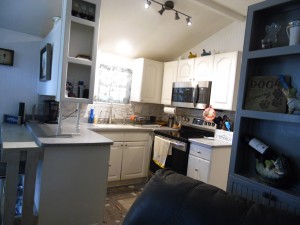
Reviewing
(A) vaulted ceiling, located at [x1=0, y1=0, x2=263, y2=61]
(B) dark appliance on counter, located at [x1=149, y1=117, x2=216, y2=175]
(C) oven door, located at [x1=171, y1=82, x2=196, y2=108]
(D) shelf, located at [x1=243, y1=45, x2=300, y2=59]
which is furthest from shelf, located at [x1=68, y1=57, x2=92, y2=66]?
(C) oven door, located at [x1=171, y1=82, x2=196, y2=108]

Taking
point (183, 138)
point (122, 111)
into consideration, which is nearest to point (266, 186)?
point (183, 138)

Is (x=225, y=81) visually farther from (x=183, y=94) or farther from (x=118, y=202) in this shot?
(x=118, y=202)

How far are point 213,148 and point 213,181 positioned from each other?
0.42 metres

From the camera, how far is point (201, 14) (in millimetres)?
3197

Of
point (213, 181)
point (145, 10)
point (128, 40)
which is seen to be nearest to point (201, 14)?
point (145, 10)

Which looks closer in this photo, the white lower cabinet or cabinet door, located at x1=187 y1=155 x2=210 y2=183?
cabinet door, located at x1=187 y1=155 x2=210 y2=183

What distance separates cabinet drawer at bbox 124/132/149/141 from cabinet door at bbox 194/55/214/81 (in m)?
1.23

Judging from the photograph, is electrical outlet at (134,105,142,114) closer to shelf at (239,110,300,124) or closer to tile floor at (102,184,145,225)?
tile floor at (102,184,145,225)

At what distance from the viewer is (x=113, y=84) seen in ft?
13.0

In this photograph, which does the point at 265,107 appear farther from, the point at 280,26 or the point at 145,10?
the point at 145,10

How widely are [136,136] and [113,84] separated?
3.68 feet

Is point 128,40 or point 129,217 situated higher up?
point 128,40

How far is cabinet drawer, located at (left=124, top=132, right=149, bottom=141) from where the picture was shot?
338 cm

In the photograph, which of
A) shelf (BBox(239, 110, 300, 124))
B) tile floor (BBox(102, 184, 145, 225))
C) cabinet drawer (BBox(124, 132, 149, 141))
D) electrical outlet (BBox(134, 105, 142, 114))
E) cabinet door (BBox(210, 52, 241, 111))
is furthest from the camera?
electrical outlet (BBox(134, 105, 142, 114))
